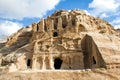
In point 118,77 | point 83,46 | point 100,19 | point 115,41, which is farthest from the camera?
point 100,19

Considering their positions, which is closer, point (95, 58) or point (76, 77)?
point (76, 77)

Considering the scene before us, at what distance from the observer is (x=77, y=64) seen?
1647 inches

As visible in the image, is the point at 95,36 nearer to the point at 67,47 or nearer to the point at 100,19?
the point at 67,47

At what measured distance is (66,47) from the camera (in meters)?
43.5

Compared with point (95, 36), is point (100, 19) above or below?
above

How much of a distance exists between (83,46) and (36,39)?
31.1 ft

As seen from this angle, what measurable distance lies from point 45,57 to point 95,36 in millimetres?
9854

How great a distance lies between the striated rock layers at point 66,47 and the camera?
128 ft

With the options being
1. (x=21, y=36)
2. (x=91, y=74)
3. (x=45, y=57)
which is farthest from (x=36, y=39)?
(x=91, y=74)

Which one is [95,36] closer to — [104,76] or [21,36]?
[104,76]

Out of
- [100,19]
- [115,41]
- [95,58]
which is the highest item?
[100,19]

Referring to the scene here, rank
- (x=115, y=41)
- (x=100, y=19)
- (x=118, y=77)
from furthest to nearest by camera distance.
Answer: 1. (x=100, y=19)
2. (x=115, y=41)
3. (x=118, y=77)

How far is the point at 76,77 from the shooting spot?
3291cm

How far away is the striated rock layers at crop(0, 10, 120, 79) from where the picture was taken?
39.1 m
